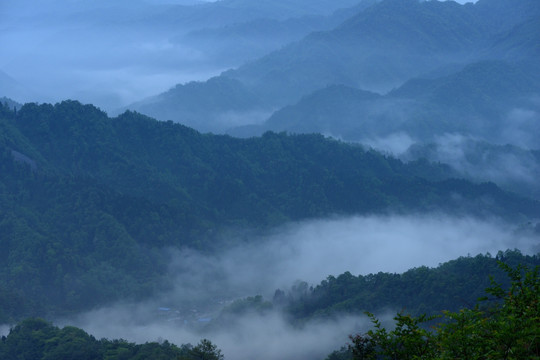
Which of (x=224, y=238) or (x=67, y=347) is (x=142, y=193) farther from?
(x=67, y=347)

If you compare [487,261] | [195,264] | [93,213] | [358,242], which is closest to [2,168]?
[93,213]

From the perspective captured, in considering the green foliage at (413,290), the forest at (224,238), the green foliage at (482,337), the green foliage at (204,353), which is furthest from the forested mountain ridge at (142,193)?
the green foliage at (482,337)

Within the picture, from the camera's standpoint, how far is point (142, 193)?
363 feet

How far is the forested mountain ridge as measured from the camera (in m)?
90.9

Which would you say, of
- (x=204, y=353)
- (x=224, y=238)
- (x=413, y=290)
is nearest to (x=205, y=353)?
(x=204, y=353)

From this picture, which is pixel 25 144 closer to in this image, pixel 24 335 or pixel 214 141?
pixel 214 141

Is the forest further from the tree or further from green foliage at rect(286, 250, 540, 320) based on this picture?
the tree

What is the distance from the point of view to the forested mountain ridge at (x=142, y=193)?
298 feet

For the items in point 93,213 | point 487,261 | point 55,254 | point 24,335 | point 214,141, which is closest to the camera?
point 24,335

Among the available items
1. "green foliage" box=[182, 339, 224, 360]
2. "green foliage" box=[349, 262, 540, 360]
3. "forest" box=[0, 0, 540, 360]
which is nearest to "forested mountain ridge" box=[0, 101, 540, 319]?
"forest" box=[0, 0, 540, 360]

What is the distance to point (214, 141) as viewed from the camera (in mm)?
126562

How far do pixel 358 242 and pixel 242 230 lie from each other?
19.6 meters

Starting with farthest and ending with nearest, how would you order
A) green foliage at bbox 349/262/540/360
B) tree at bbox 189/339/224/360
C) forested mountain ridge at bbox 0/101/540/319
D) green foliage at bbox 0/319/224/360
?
forested mountain ridge at bbox 0/101/540/319 < green foliage at bbox 0/319/224/360 < tree at bbox 189/339/224/360 < green foliage at bbox 349/262/540/360

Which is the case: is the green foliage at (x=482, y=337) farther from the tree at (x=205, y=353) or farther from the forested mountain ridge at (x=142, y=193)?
the forested mountain ridge at (x=142, y=193)
